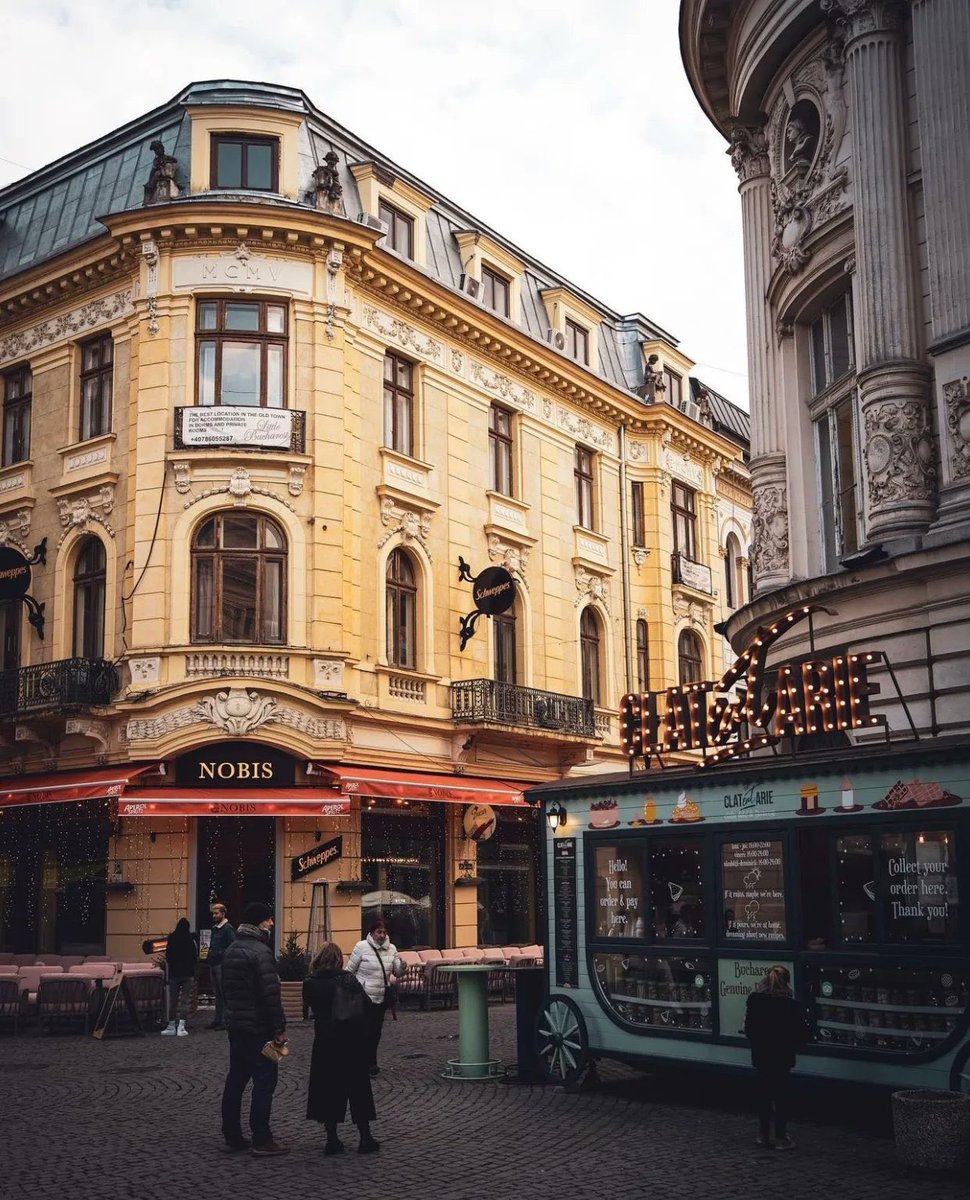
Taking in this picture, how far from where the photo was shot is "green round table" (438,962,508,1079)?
1523cm

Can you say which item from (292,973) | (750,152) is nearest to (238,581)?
(292,973)

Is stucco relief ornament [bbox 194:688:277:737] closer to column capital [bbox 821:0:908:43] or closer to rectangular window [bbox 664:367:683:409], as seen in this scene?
column capital [bbox 821:0:908:43]

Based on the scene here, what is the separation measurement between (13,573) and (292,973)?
10583 millimetres

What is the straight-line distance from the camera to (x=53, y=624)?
28156 mm

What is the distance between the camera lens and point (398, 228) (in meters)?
30.6

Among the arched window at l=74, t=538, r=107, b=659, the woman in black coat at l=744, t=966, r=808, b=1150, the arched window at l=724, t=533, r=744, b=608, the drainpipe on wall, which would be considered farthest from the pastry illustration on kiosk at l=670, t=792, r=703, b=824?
the arched window at l=724, t=533, r=744, b=608

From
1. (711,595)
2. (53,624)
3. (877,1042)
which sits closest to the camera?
(877,1042)

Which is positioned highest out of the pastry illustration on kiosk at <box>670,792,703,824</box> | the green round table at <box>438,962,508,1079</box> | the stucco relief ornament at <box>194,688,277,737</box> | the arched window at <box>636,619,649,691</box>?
the arched window at <box>636,619,649,691</box>

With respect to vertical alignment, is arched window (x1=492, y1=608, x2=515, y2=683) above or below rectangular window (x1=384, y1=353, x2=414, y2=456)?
below

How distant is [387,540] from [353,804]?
5.45 meters

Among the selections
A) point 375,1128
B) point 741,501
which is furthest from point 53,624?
point 741,501

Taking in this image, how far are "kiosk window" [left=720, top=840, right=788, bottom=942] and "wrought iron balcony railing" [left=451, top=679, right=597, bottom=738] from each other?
16457 millimetres

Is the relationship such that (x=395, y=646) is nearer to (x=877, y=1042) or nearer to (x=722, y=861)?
(x=722, y=861)

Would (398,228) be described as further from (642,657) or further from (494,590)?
(642,657)
